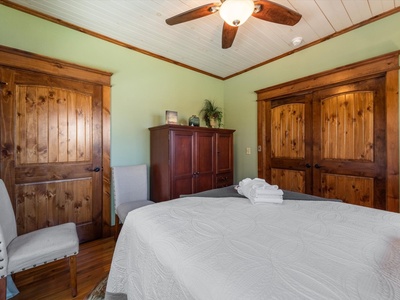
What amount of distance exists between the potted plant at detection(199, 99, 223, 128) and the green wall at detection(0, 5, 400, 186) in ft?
0.38

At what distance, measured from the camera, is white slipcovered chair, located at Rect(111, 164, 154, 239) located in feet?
7.57

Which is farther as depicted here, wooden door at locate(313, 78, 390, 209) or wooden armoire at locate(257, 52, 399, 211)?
wooden door at locate(313, 78, 390, 209)

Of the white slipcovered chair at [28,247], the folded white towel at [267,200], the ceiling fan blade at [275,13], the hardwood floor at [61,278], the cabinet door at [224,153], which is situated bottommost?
the hardwood floor at [61,278]

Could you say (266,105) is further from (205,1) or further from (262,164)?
(205,1)

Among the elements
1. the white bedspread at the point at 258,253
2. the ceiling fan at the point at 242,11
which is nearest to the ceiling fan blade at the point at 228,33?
the ceiling fan at the point at 242,11

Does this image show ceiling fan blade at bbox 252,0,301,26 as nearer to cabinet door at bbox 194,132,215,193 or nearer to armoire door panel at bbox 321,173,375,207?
cabinet door at bbox 194,132,215,193

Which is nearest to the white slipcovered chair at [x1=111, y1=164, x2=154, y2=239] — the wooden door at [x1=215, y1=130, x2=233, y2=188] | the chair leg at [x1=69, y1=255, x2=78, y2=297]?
the chair leg at [x1=69, y1=255, x2=78, y2=297]

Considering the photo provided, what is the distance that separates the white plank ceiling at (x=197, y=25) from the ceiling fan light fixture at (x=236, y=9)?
1.74 ft

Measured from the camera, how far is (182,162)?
2.60 meters

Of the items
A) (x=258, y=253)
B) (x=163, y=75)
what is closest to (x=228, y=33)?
(x=163, y=75)

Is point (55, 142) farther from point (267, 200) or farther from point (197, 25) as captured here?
point (267, 200)

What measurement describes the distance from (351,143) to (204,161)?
188cm

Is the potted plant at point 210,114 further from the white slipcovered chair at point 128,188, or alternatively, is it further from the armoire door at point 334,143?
the white slipcovered chair at point 128,188

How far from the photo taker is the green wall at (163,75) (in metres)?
2.08
